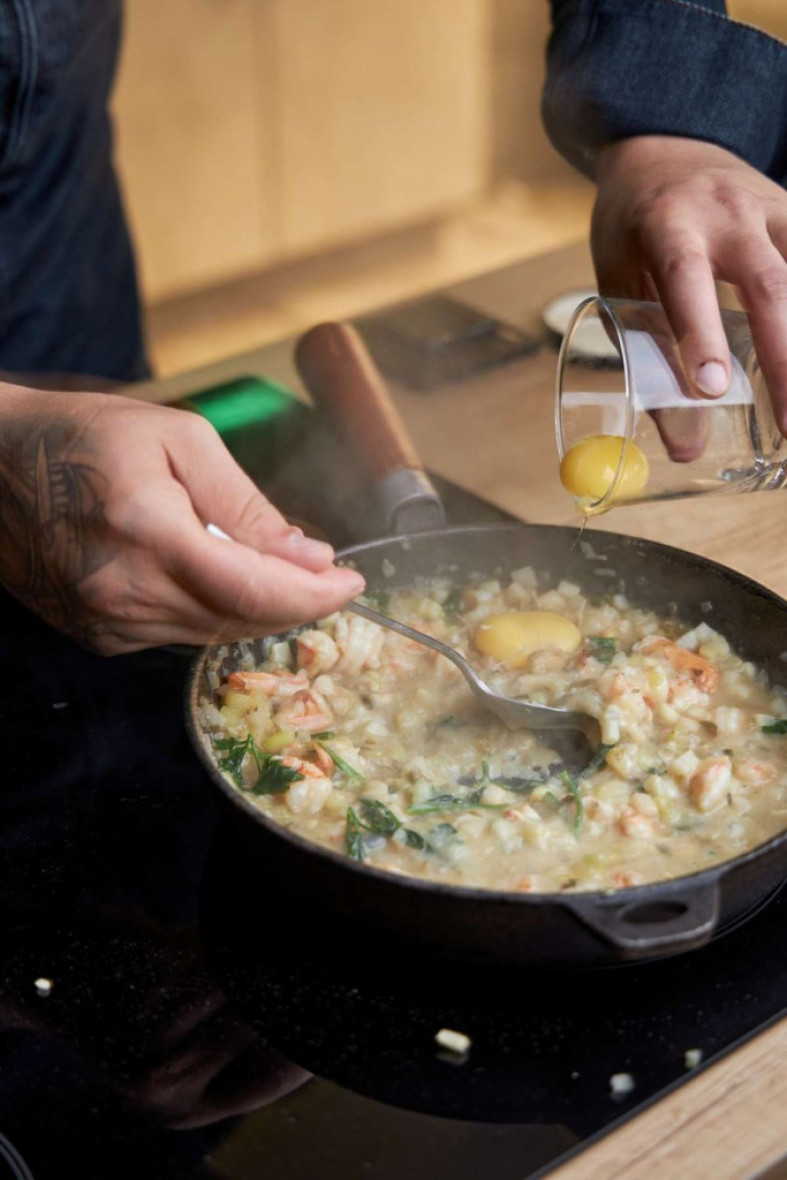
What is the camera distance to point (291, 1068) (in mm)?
990

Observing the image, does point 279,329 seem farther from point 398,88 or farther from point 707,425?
point 707,425

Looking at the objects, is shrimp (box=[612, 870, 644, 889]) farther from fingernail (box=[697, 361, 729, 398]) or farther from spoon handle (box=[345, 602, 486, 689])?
fingernail (box=[697, 361, 729, 398])

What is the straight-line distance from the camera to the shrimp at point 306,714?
4.17ft

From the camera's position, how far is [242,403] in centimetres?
190

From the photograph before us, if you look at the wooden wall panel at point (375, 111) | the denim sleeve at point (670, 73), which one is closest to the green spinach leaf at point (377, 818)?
the denim sleeve at point (670, 73)

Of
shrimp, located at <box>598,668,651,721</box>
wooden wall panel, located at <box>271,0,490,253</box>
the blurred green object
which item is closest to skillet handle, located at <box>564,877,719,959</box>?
shrimp, located at <box>598,668,651,721</box>

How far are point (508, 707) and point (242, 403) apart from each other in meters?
0.78

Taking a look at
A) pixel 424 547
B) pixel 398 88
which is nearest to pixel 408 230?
pixel 398 88

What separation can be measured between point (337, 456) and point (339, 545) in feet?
0.44

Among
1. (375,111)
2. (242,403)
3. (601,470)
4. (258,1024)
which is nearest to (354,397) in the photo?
(242,403)


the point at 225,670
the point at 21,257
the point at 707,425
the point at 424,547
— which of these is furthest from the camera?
the point at 21,257

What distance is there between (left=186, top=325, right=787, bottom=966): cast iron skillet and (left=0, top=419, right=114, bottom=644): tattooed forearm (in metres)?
0.14

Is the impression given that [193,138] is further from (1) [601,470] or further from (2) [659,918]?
(2) [659,918]

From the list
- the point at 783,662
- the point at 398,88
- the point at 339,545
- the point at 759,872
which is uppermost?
the point at 759,872
